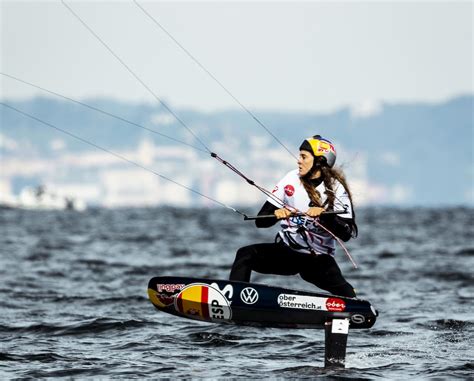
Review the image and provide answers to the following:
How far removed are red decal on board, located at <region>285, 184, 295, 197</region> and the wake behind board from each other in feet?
3.30

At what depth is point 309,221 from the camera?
36.4 ft

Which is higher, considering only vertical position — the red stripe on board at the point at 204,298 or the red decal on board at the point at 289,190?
the red decal on board at the point at 289,190

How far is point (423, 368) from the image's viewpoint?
11.2m

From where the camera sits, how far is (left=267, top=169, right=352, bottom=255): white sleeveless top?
11.1 m

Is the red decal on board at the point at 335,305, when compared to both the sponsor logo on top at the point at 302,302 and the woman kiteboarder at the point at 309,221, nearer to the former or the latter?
the sponsor logo on top at the point at 302,302

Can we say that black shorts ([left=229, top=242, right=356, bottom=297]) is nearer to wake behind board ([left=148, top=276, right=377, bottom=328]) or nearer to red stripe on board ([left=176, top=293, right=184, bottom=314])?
wake behind board ([left=148, top=276, right=377, bottom=328])

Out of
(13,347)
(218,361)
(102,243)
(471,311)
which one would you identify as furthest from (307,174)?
(102,243)

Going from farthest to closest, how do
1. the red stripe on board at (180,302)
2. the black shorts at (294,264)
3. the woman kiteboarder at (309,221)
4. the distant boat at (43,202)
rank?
the distant boat at (43,202), the red stripe on board at (180,302), the black shorts at (294,264), the woman kiteboarder at (309,221)

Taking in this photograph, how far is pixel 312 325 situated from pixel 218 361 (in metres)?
1.11

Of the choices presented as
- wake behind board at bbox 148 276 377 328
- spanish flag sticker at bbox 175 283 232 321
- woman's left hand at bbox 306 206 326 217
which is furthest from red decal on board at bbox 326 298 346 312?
spanish flag sticker at bbox 175 283 232 321

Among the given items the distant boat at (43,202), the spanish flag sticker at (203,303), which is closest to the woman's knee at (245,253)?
the spanish flag sticker at (203,303)

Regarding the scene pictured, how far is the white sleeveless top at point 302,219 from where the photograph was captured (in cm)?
1106

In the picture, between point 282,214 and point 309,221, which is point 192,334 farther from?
point 282,214

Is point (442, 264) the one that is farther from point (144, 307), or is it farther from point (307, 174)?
point (307, 174)
